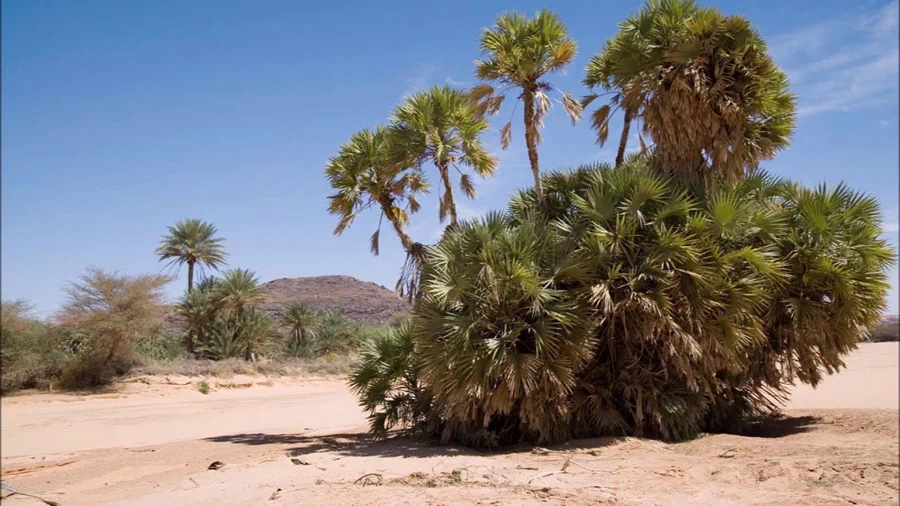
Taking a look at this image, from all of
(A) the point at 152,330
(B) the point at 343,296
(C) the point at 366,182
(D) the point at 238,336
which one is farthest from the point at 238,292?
(B) the point at 343,296

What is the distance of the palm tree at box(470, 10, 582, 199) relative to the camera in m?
12.9

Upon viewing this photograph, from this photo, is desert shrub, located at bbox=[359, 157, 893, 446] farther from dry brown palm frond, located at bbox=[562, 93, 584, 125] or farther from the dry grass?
the dry grass

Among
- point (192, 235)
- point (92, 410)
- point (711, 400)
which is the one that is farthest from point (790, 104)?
point (192, 235)

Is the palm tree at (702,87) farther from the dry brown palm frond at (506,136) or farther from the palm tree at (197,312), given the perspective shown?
the palm tree at (197,312)

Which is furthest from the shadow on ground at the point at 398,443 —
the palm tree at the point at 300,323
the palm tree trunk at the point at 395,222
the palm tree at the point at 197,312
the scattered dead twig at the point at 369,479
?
the palm tree at the point at 300,323

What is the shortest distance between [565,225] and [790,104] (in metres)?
5.38

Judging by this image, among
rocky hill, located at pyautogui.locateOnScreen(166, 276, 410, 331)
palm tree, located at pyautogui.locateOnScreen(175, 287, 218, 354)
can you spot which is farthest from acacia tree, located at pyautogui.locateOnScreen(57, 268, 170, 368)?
rocky hill, located at pyautogui.locateOnScreen(166, 276, 410, 331)

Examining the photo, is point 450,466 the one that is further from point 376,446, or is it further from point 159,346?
point 159,346

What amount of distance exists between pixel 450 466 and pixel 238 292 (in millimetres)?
26039

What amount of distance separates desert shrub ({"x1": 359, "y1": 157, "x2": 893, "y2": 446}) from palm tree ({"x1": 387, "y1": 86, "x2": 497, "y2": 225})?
2.73m

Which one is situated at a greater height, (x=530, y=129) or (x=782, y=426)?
(x=530, y=129)

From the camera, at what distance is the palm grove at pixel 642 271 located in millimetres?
10266

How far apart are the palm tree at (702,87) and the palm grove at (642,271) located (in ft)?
0.12

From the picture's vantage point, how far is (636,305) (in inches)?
403
